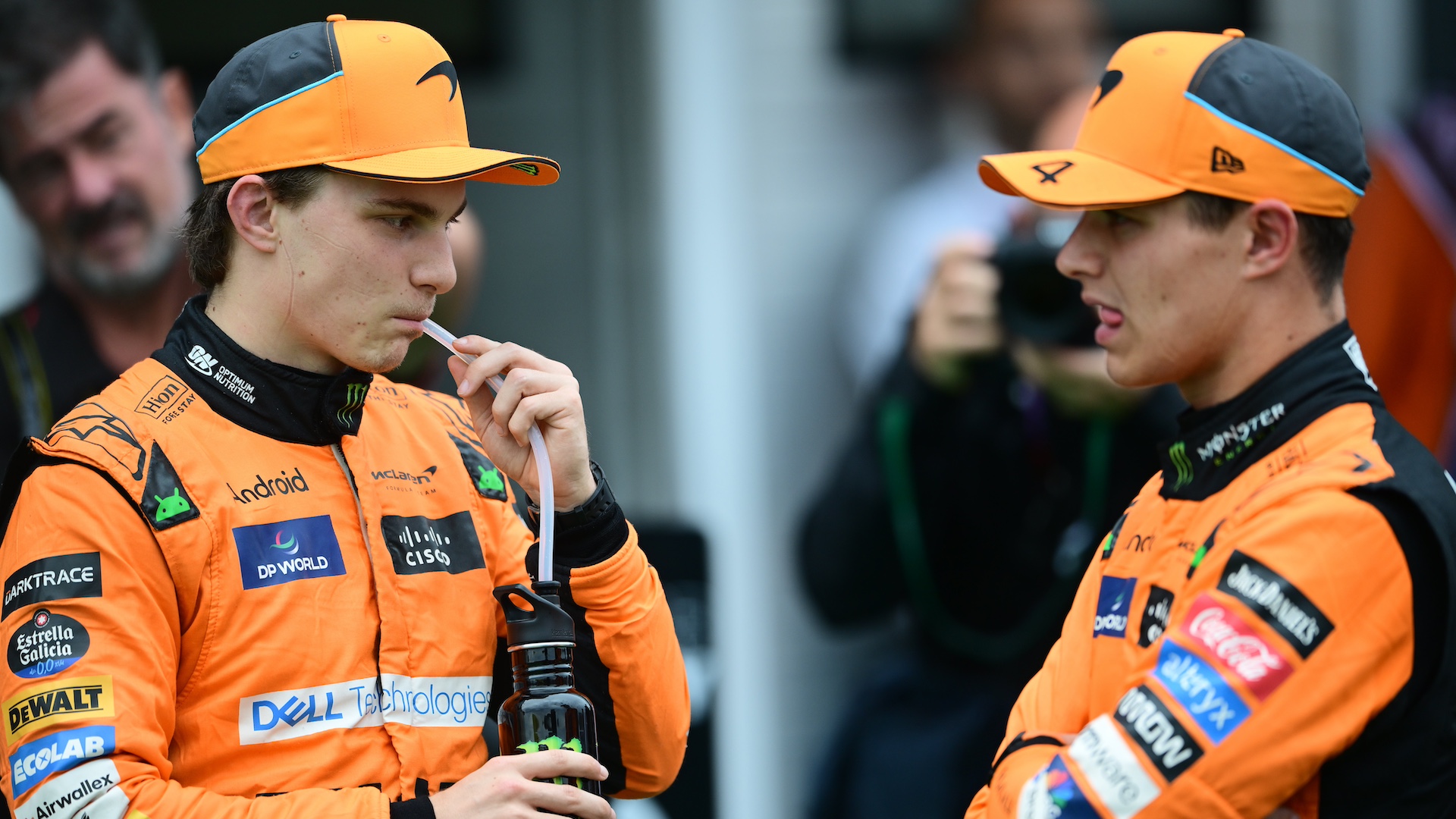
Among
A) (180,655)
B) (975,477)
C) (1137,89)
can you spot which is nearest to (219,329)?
(180,655)

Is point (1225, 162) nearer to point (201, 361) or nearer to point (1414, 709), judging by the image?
point (1414, 709)

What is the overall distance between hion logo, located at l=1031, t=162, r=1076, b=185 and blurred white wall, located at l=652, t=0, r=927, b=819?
2.84 m

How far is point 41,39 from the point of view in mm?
3797

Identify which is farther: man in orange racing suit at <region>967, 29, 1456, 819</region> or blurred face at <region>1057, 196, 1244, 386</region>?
blurred face at <region>1057, 196, 1244, 386</region>

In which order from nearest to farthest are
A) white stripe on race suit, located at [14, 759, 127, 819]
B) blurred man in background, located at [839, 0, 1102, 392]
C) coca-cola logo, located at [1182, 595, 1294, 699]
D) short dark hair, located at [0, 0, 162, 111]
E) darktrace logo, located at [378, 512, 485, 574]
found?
white stripe on race suit, located at [14, 759, 127, 819]
coca-cola logo, located at [1182, 595, 1294, 699]
darktrace logo, located at [378, 512, 485, 574]
short dark hair, located at [0, 0, 162, 111]
blurred man in background, located at [839, 0, 1102, 392]

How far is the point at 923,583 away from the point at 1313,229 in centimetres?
211

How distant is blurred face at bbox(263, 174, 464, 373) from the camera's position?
212 cm

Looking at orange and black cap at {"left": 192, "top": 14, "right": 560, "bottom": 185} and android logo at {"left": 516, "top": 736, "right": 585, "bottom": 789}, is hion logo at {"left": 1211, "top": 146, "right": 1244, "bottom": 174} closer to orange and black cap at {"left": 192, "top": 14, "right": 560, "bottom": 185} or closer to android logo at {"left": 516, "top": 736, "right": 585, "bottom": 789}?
orange and black cap at {"left": 192, "top": 14, "right": 560, "bottom": 185}

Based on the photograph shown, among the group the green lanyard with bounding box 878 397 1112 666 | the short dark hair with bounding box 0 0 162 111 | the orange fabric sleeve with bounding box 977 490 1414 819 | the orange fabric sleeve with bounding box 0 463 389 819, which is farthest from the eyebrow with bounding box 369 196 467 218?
the green lanyard with bounding box 878 397 1112 666

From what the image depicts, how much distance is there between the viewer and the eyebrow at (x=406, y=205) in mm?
2125

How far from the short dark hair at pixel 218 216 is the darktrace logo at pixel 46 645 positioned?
53 cm

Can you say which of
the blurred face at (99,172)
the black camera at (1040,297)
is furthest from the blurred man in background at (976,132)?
the blurred face at (99,172)

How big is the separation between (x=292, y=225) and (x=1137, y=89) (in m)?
1.20

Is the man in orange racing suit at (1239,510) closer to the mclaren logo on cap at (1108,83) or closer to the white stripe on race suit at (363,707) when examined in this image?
the mclaren logo on cap at (1108,83)
